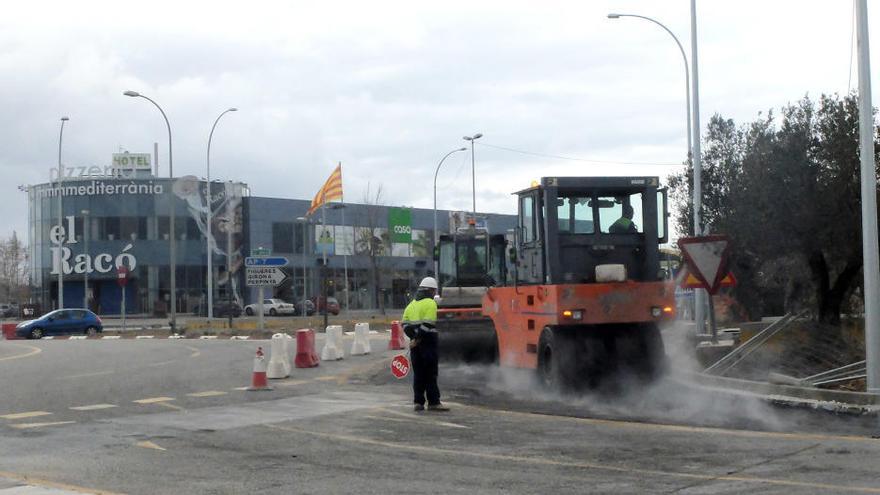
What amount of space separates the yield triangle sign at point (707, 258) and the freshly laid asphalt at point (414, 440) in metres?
1.68

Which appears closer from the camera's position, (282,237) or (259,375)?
(259,375)

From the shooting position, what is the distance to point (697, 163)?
25.4 metres

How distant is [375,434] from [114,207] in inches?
2670

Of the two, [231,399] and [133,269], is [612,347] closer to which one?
[231,399]

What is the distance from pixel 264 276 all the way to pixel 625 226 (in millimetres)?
22547

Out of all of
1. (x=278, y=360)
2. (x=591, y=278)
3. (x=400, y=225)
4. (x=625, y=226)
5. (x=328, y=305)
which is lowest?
(x=278, y=360)

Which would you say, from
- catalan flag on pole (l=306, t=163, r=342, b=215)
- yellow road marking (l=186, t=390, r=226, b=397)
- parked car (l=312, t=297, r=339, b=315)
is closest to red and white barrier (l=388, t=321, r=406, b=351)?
yellow road marking (l=186, t=390, r=226, b=397)

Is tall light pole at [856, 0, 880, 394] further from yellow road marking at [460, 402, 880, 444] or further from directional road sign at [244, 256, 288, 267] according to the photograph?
directional road sign at [244, 256, 288, 267]

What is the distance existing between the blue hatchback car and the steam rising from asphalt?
1363 inches

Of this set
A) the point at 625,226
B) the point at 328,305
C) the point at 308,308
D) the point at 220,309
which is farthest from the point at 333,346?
the point at 220,309

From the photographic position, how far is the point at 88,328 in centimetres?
4866

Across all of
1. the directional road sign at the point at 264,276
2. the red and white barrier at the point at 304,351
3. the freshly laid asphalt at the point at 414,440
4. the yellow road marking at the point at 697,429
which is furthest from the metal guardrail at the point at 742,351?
the directional road sign at the point at 264,276

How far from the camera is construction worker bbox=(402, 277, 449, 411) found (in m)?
14.1

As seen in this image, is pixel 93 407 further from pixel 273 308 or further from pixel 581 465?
pixel 273 308
